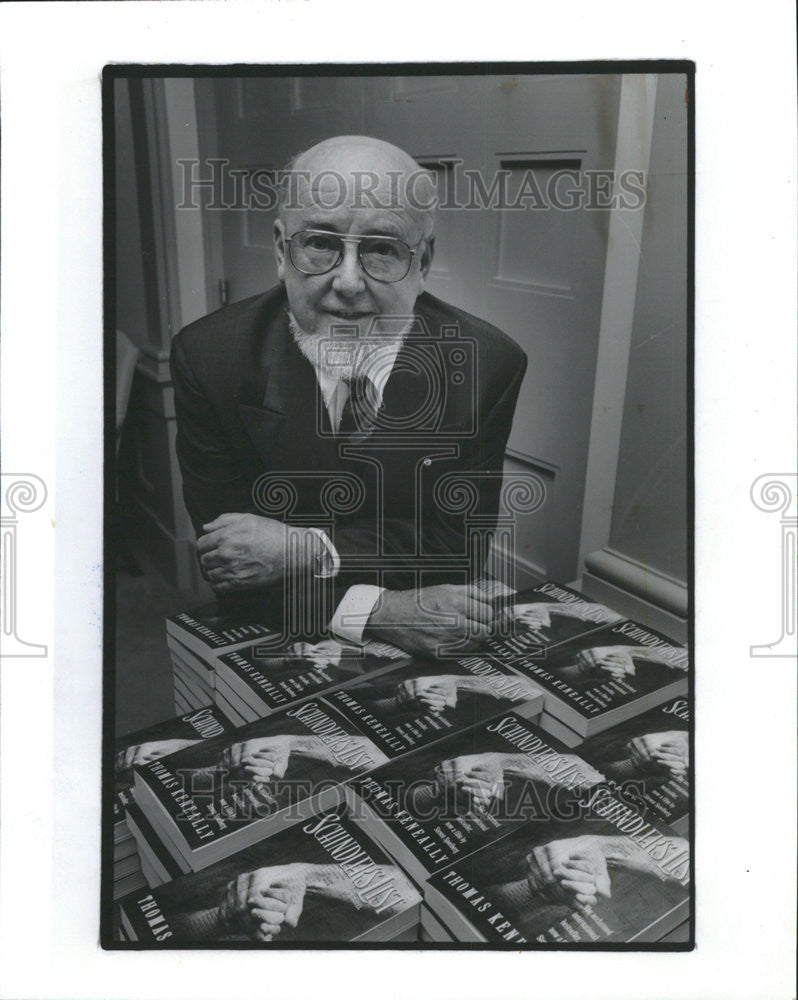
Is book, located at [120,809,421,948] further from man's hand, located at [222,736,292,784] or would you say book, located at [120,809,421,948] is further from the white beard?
the white beard

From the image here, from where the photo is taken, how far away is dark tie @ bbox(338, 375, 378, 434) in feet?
4.77

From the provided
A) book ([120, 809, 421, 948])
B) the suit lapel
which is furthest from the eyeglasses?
book ([120, 809, 421, 948])

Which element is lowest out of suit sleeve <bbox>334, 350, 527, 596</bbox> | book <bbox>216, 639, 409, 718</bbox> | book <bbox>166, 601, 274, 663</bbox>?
book <bbox>216, 639, 409, 718</bbox>

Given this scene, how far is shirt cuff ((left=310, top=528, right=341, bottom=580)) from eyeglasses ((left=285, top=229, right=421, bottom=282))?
0.38 m

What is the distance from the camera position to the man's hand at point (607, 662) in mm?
1487

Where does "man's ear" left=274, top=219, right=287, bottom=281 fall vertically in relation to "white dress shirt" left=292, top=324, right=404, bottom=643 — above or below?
Result: above

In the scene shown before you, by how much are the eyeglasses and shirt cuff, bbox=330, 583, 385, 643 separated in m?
0.45

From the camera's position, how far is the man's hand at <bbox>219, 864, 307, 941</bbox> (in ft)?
4.72

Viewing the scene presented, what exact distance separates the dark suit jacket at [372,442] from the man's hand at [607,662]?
8.5 inches

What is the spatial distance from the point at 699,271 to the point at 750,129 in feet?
0.70

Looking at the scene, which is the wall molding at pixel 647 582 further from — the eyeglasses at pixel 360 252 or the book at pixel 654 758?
the eyeglasses at pixel 360 252

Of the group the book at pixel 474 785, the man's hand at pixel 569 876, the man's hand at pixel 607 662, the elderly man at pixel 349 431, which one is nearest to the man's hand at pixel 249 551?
the elderly man at pixel 349 431

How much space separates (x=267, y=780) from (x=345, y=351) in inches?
25.1

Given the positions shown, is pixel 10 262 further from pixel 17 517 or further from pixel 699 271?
pixel 699 271
